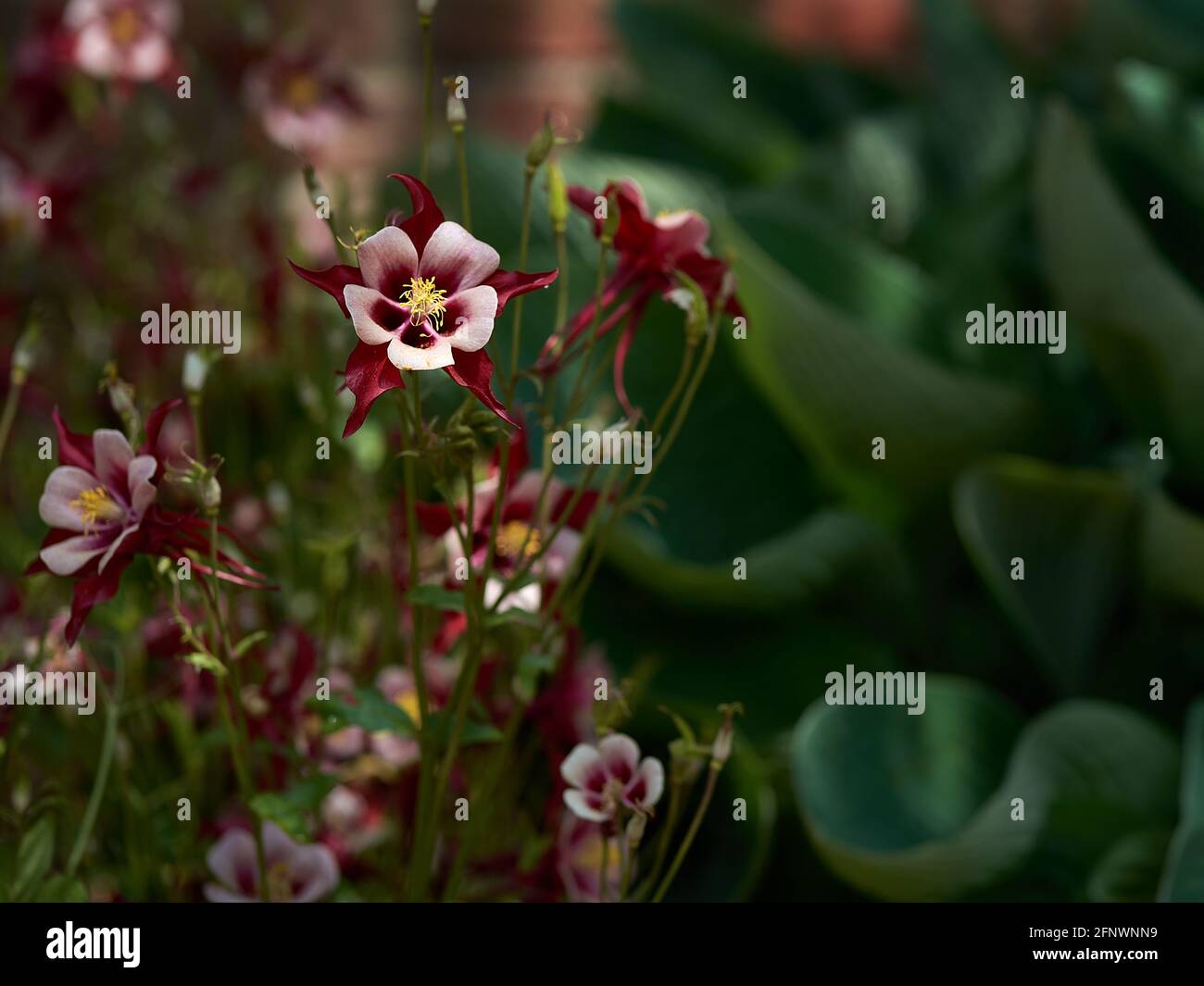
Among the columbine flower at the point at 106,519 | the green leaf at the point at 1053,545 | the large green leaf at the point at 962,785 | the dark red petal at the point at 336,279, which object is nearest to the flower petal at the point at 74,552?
the columbine flower at the point at 106,519

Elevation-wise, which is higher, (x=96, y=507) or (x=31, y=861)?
(x=96, y=507)

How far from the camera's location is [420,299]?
348 mm

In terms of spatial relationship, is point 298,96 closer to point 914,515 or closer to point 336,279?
point 914,515

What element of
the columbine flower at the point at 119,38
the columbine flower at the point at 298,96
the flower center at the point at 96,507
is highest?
the columbine flower at the point at 119,38

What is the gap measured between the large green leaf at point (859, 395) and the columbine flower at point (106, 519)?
363 mm

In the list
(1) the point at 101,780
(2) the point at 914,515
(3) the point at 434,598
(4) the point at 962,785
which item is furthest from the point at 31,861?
(2) the point at 914,515

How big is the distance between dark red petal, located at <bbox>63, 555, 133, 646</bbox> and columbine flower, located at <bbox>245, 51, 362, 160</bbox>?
513mm

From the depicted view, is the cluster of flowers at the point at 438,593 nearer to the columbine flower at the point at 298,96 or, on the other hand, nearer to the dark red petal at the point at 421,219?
the dark red petal at the point at 421,219

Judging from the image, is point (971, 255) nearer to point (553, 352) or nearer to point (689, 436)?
point (689, 436)

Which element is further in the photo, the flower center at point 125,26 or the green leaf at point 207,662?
the flower center at point 125,26

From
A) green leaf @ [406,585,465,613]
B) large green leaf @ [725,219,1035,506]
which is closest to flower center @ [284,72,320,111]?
large green leaf @ [725,219,1035,506]

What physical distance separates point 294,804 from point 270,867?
84mm

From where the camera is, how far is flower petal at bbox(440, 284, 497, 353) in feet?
1.10

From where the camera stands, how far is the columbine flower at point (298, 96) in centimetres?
85
